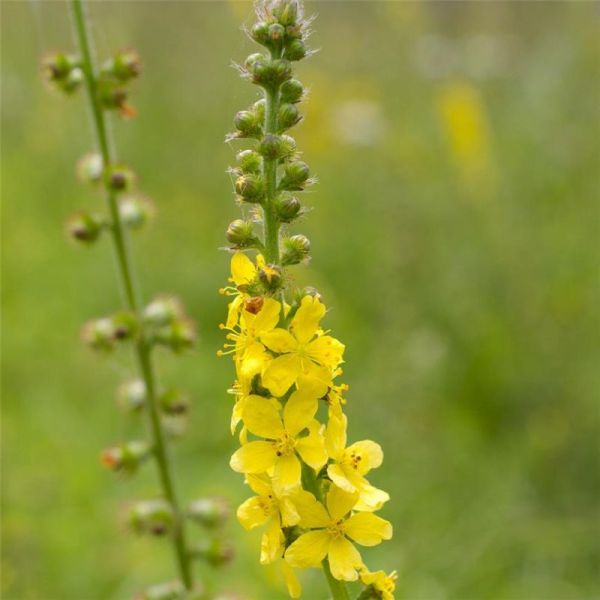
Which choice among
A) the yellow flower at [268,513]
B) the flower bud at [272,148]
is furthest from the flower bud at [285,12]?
the yellow flower at [268,513]

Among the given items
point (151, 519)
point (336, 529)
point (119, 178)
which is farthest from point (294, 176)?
point (151, 519)

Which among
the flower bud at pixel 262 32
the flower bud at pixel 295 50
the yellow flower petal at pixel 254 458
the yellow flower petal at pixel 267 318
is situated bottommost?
the yellow flower petal at pixel 254 458

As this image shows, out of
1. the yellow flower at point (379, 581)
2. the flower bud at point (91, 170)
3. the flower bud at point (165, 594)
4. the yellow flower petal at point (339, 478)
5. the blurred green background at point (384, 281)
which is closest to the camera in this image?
the yellow flower petal at point (339, 478)

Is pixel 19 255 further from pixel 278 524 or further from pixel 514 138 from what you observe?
pixel 278 524

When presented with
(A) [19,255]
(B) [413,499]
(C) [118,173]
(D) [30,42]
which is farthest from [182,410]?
(D) [30,42]

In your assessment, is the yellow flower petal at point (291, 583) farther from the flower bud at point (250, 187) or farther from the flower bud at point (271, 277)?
the flower bud at point (250, 187)

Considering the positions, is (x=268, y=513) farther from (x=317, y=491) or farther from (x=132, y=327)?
(x=132, y=327)

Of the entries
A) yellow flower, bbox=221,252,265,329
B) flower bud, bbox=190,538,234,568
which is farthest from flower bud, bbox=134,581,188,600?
yellow flower, bbox=221,252,265,329

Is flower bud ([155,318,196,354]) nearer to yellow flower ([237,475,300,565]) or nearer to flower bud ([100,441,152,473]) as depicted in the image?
flower bud ([100,441,152,473])
